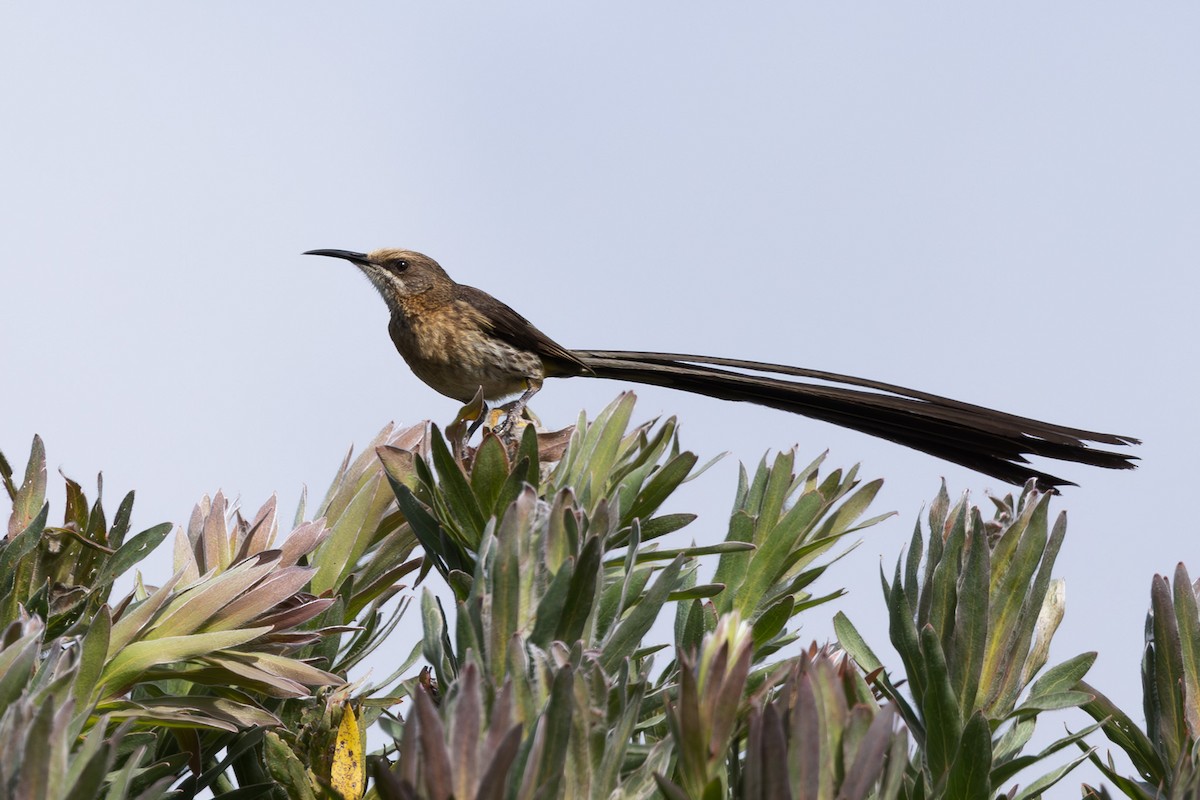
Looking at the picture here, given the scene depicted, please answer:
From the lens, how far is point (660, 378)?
12.4 feet

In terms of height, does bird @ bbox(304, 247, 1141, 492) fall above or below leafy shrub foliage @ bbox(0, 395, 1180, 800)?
above

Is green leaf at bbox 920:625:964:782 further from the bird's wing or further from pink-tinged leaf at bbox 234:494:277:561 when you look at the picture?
the bird's wing

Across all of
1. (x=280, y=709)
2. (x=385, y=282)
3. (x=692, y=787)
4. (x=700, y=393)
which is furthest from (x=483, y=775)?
(x=385, y=282)

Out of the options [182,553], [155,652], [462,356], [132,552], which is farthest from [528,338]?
[155,652]


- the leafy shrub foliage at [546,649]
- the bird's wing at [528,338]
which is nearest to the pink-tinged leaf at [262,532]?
the leafy shrub foliage at [546,649]

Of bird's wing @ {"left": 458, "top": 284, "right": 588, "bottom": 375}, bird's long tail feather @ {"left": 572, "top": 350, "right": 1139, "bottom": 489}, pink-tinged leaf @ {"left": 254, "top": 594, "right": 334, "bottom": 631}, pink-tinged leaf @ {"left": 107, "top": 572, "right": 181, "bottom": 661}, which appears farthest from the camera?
bird's wing @ {"left": 458, "top": 284, "right": 588, "bottom": 375}

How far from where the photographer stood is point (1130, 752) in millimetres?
1451

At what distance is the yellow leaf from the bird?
114cm

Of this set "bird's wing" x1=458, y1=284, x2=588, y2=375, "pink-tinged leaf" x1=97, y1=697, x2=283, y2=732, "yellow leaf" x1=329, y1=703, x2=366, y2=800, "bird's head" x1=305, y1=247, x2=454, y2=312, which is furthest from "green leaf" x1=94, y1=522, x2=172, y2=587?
"bird's head" x1=305, y1=247, x2=454, y2=312

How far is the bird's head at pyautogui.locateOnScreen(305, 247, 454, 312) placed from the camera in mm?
4781

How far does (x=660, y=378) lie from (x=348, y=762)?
2554 mm

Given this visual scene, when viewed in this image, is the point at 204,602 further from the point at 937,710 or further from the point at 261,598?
the point at 937,710

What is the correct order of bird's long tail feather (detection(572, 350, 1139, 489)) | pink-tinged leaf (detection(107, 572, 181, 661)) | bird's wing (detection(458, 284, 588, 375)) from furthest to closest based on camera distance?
bird's wing (detection(458, 284, 588, 375)) < bird's long tail feather (detection(572, 350, 1139, 489)) < pink-tinged leaf (detection(107, 572, 181, 661))

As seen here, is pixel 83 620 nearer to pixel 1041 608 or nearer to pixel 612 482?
pixel 612 482
